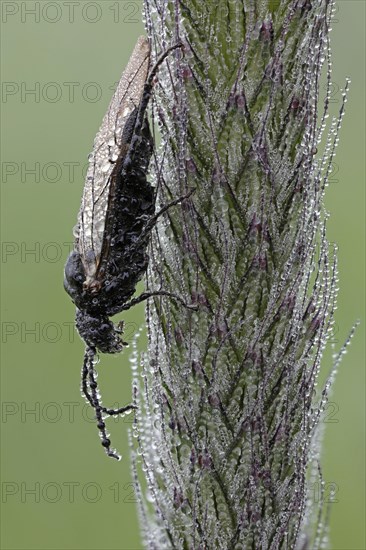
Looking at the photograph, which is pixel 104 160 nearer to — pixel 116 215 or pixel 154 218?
pixel 116 215

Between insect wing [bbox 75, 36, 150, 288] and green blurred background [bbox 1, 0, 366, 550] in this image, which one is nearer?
insect wing [bbox 75, 36, 150, 288]

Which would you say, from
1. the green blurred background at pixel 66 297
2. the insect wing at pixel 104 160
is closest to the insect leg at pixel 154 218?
the insect wing at pixel 104 160

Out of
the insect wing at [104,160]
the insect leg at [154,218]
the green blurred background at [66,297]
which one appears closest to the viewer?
the insect leg at [154,218]

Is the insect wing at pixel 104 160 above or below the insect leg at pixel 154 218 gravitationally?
above

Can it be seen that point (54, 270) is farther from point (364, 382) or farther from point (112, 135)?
point (112, 135)

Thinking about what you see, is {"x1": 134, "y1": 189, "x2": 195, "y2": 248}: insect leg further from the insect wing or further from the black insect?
the insect wing

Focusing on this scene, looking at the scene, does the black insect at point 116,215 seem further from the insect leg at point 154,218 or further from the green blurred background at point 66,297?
the green blurred background at point 66,297

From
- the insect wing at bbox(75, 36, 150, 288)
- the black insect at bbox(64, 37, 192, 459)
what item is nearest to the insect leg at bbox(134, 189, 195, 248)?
the black insect at bbox(64, 37, 192, 459)
